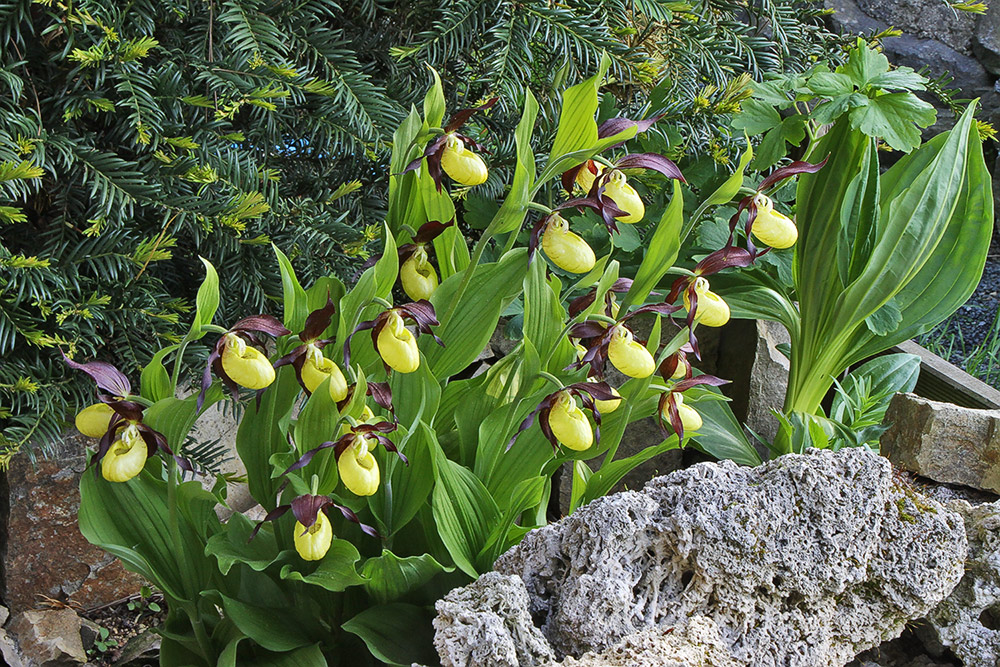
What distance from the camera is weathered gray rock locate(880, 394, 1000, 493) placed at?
1.51 m

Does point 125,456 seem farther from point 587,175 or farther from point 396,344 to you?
point 587,175

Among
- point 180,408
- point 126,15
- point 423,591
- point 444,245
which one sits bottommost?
point 423,591

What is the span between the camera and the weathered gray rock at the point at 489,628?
2.77 feet

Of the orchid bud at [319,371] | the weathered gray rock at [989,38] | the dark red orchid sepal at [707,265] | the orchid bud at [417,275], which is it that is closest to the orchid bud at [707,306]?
the dark red orchid sepal at [707,265]

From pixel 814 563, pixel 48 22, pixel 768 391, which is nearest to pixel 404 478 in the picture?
pixel 814 563

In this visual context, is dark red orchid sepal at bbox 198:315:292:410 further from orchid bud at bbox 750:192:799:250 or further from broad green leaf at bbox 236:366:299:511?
orchid bud at bbox 750:192:799:250

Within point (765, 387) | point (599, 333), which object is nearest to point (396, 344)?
point (599, 333)

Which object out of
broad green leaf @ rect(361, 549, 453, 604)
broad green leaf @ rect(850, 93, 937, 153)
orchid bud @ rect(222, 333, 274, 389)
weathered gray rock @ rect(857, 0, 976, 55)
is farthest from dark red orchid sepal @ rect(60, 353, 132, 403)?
weathered gray rock @ rect(857, 0, 976, 55)

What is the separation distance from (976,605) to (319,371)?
872mm

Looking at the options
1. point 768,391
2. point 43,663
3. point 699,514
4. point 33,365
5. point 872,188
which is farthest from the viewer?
point 768,391

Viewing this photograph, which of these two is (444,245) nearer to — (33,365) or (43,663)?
(33,365)

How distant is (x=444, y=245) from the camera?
1.18 m

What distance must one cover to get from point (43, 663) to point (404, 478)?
78cm

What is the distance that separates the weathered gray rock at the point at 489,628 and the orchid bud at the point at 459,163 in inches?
18.0
